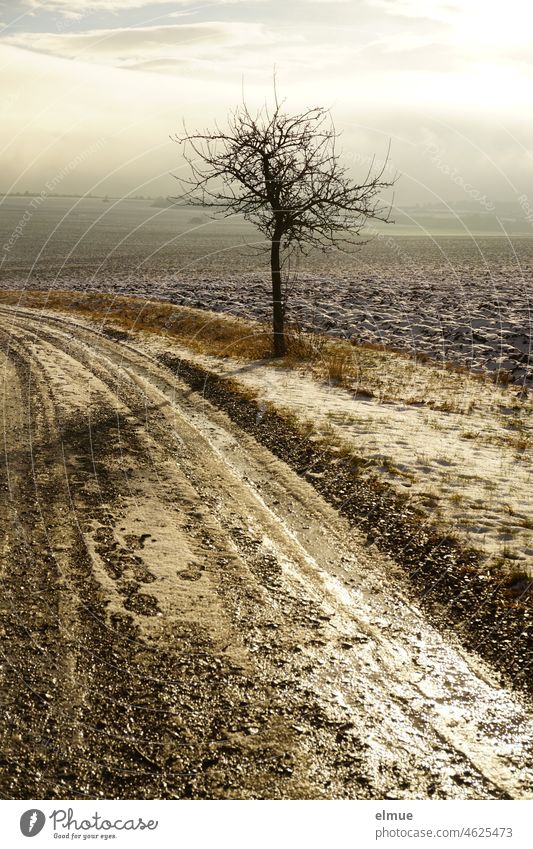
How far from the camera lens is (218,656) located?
6.27 m

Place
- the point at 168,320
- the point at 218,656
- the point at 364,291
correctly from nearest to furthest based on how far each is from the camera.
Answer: the point at 218,656, the point at 168,320, the point at 364,291

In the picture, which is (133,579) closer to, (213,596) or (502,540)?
(213,596)

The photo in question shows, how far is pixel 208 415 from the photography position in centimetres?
1401

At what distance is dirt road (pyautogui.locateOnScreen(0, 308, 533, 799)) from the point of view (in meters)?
5.04

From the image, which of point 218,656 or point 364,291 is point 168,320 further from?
point 218,656

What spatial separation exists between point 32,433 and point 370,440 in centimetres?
622

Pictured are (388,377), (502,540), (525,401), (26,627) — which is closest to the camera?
(26,627)

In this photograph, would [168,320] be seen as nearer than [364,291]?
Yes
